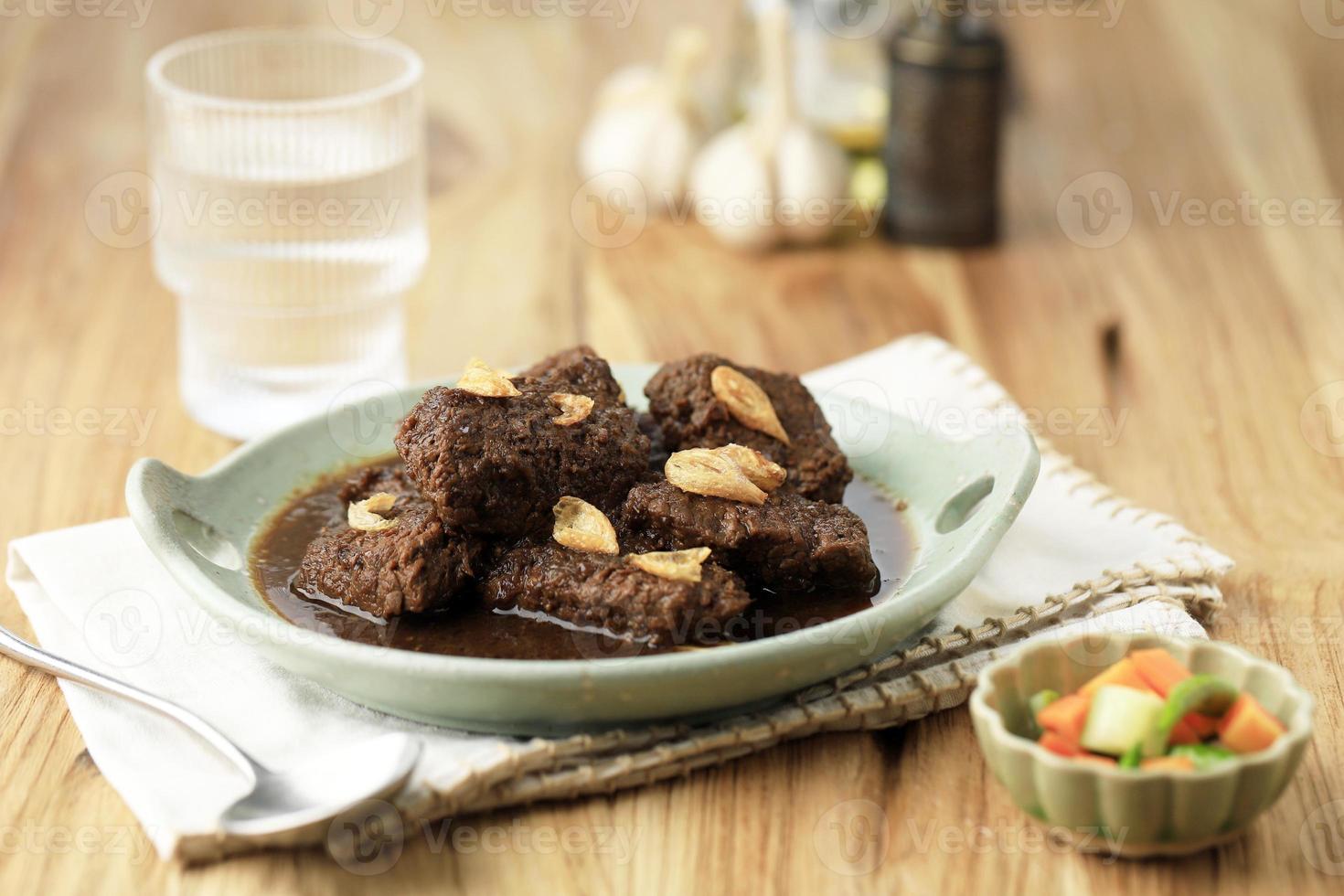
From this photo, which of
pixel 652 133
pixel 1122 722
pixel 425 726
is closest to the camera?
pixel 1122 722

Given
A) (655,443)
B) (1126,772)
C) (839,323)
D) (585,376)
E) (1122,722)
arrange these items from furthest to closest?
(839,323) → (655,443) → (585,376) → (1122,722) → (1126,772)

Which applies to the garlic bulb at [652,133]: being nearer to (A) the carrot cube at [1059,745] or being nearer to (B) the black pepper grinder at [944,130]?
(B) the black pepper grinder at [944,130]

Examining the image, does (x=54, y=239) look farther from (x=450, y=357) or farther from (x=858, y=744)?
(x=858, y=744)

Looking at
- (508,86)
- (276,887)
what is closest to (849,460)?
(276,887)

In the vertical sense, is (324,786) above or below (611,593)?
below

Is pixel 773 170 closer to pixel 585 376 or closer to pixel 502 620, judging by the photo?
pixel 585 376

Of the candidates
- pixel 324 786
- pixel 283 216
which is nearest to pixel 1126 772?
pixel 324 786
